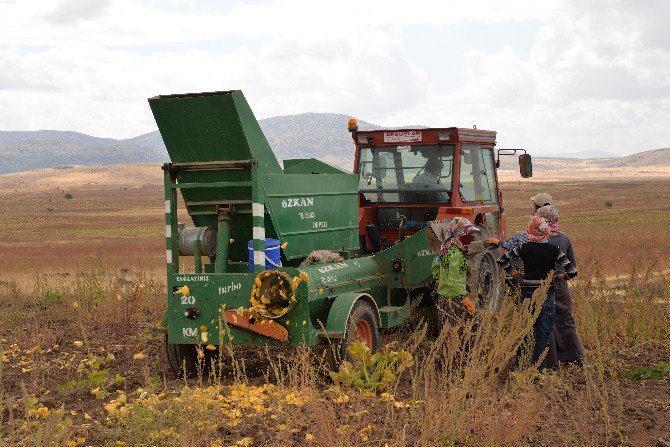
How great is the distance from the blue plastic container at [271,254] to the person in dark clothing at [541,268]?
2.60 m

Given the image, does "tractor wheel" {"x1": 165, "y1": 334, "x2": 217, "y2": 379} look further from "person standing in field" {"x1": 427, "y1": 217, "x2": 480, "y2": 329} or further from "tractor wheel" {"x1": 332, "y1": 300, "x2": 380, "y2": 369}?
"person standing in field" {"x1": 427, "y1": 217, "x2": 480, "y2": 329}

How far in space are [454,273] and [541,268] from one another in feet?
2.98

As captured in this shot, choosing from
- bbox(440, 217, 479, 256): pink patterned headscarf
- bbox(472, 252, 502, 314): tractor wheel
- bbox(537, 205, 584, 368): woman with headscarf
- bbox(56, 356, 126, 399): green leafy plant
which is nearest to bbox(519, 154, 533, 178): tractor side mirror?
bbox(472, 252, 502, 314): tractor wheel

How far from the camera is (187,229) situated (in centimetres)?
852

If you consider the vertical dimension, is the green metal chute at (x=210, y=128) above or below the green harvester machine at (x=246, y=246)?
above

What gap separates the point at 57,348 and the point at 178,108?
144 inches

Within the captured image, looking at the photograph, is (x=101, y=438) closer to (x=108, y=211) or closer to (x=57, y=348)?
(x=57, y=348)

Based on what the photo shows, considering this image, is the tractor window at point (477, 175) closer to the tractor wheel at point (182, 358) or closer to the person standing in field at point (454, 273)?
the person standing in field at point (454, 273)

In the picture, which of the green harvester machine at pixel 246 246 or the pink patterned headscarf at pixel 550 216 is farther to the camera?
the pink patterned headscarf at pixel 550 216

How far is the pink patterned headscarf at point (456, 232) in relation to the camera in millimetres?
8555

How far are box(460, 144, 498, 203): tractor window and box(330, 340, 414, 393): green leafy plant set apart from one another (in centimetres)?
375

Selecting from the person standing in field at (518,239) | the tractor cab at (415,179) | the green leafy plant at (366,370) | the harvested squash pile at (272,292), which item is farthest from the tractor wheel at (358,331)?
the tractor cab at (415,179)

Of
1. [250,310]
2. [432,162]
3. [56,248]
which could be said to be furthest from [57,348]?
[56,248]

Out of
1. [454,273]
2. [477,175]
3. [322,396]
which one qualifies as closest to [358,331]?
[454,273]
